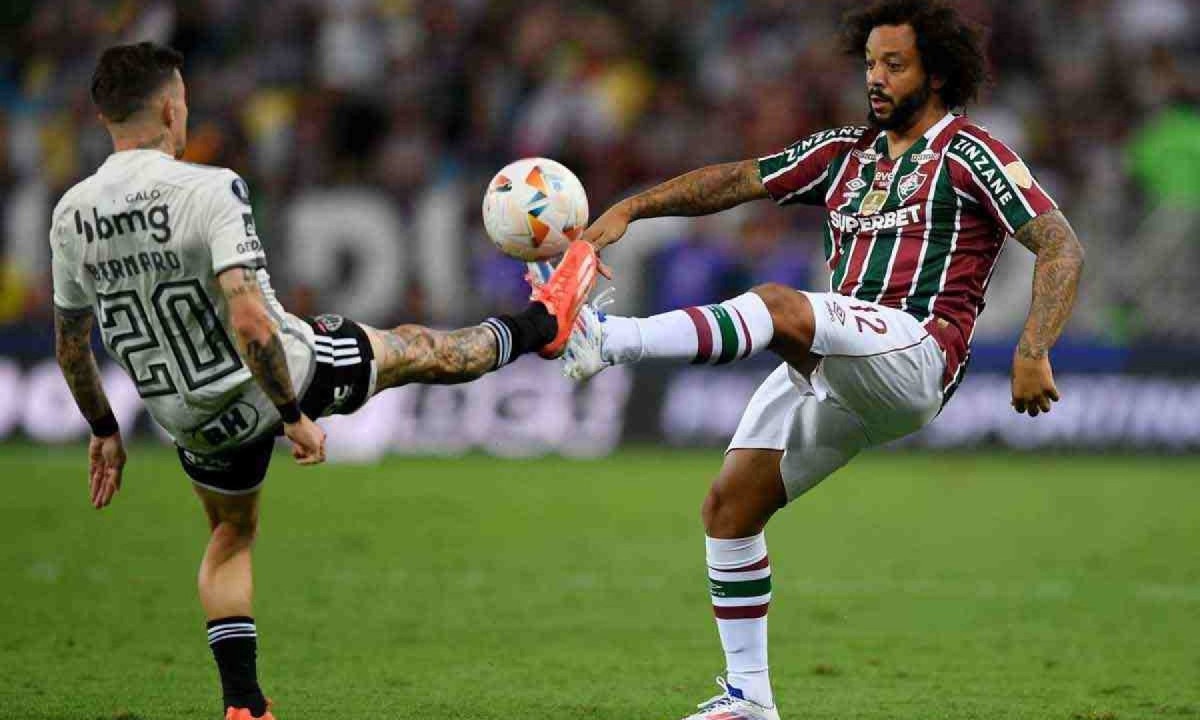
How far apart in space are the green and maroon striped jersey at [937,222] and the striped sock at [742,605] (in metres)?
1.02

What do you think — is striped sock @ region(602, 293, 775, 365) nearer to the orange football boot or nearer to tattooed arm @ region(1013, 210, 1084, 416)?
the orange football boot

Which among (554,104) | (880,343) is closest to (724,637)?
(880,343)

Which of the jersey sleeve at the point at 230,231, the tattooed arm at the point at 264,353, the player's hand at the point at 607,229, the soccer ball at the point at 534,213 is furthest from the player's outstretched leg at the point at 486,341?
the jersey sleeve at the point at 230,231

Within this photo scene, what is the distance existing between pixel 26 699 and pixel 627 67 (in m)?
13.1

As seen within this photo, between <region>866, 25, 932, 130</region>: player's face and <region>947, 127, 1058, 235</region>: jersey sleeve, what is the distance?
0.82ft

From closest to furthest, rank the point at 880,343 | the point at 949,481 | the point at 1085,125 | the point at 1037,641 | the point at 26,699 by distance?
the point at 880,343 → the point at 26,699 → the point at 1037,641 → the point at 949,481 → the point at 1085,125

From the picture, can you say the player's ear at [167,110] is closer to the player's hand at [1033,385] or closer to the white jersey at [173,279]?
the white jersey at [173,279]

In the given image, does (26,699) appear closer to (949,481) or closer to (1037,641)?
(1037,641)

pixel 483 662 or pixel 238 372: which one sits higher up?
pixel 238 372

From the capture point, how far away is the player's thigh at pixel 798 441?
6.93m

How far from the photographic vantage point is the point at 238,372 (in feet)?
20.0

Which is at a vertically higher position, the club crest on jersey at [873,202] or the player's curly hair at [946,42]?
the player's curly hair at [946,42]

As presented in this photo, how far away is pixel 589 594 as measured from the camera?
33.0 ft

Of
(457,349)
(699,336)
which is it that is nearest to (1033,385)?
(699,336)
